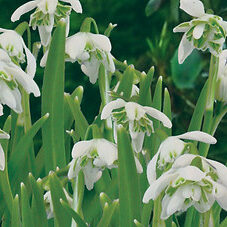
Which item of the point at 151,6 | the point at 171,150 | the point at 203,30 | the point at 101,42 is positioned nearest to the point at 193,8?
the point at 203,30

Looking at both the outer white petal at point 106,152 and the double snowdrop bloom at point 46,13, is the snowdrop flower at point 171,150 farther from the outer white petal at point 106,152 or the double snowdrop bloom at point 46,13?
the double snowdrop bloom at point 46,13

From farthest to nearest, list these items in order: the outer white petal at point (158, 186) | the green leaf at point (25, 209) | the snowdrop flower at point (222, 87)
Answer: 1. the snowdrop flower at point (222, 87)
2. the green leaf at point (25, 209)
3. the outer white petal at point (158, 186)

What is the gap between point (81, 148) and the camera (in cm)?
101

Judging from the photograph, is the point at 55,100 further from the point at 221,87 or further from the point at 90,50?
the point at 221,87

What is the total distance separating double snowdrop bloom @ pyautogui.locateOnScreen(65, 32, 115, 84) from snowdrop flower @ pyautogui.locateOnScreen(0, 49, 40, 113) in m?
0.13

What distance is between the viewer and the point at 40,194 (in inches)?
43.0

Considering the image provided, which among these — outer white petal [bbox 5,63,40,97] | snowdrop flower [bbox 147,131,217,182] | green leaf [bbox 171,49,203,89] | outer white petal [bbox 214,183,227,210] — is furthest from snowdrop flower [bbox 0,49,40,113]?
green leaf [bbox 171,49,203,89]

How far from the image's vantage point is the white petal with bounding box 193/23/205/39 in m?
1.07

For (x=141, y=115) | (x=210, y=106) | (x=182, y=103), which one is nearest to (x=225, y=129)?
(x=182, y=103)

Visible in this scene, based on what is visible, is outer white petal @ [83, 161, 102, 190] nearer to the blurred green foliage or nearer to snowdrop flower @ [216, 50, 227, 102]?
snowdrop flower @ [216, 50, 227, 102]

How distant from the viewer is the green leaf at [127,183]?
98 centimetres

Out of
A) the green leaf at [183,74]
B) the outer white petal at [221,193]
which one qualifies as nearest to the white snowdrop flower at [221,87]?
the outer white petal at [221,193]

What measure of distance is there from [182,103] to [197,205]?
1876 mm

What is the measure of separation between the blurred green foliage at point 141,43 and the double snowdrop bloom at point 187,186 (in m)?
1.49
